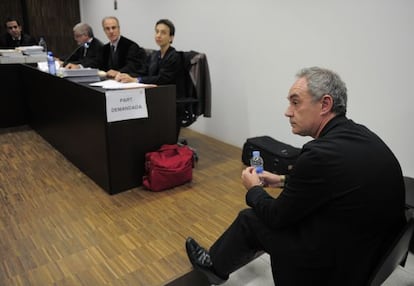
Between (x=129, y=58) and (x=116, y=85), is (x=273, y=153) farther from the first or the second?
(x=129, y=58)

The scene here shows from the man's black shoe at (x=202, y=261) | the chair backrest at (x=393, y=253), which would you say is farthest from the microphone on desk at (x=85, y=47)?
the chair backrest at (x=393, y=253)

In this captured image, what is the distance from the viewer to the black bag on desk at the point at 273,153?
108 inches

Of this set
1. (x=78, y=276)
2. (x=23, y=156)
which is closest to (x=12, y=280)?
(x=78, y=276)

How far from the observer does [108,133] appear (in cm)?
233

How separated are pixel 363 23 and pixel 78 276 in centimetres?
239

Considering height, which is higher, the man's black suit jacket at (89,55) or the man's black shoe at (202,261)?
the man's black suit jacket at (89,55)

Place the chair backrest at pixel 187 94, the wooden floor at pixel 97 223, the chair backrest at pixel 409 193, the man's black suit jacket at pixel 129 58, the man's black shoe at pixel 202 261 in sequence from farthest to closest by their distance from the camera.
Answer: the man's black suit jacket at pixel 129 58
the chair backrest at pixel 187 94
the chair backrest at pixel 409 193
the wooden floor at pixel 97 223
the man's black shoe at pixel 202 261

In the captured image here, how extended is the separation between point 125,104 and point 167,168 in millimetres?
553

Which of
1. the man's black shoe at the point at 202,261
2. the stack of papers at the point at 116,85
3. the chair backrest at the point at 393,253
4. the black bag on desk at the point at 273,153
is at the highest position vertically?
the stack of papers at the point at 116,85

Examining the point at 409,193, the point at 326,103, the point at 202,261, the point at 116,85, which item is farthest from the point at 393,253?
the point at 116,85

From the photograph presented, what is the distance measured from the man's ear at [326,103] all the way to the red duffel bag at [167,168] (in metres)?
1.51

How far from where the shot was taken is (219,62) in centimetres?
357

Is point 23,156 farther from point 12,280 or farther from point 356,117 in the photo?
point 356,117

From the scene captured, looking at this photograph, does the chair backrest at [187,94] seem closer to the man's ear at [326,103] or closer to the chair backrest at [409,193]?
the chair backrest at [409,193]
